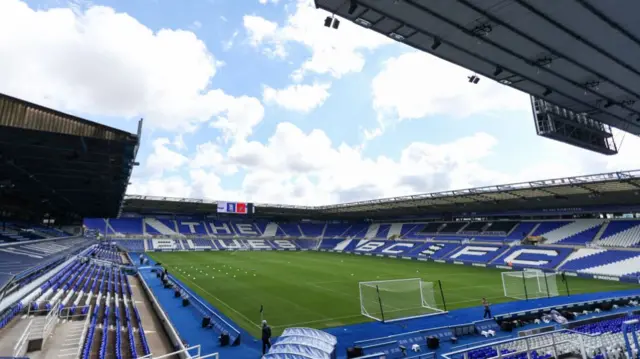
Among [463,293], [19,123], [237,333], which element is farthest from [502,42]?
[463,293]

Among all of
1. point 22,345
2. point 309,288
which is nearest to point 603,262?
point 309,288

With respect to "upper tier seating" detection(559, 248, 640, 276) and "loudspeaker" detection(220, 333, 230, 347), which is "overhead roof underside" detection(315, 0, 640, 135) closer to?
"loudspeaker" detection(220, 333, 230, 347)

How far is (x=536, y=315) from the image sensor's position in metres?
15.8

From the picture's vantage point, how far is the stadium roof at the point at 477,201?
99.5ft

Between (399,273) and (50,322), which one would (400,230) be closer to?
(399,273)

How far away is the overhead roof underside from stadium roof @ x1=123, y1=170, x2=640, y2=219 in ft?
79.1

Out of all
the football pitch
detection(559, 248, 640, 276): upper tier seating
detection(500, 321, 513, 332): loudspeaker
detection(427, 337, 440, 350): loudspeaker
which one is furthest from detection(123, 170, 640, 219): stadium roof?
detection(427, 337, 440, 350): loudspeaker

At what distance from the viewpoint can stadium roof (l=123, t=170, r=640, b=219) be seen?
30.3 m

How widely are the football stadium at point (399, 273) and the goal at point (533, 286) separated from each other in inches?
4.9

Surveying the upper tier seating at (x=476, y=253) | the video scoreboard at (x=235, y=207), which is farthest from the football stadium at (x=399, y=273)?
the video scoreboard at (x=235, y=207)

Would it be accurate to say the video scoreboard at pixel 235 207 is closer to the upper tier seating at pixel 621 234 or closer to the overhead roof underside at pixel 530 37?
the upper tier seating at pixel 621 234

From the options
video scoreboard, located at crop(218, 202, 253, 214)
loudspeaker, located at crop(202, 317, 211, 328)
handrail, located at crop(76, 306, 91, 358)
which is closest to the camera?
handrail, located at crop(76, 306, 91, 358)

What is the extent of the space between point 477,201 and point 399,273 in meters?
19.0

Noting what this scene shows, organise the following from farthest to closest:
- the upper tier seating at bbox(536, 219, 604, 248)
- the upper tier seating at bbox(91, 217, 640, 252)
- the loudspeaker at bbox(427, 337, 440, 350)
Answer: the upper tier seating at bbox(536, 219, 604, 248) < the upper tier seating at bbox(91, 217, 640, 252) < the loudspeaker at bbox(427, 337, 440, 350)
